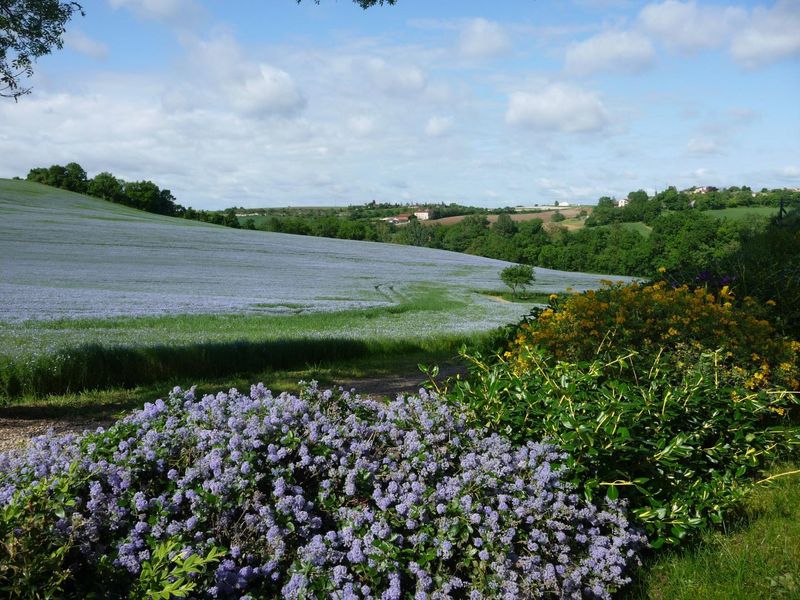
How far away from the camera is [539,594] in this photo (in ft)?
8.79

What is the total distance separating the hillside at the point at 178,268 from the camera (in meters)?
13.8

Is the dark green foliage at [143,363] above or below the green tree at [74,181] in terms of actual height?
below

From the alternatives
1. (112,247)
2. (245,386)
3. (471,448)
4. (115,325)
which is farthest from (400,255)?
(471,448)

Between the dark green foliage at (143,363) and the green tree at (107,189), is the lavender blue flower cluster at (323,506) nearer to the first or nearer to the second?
the dark green foliage at (143,363)

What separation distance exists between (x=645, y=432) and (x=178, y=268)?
1878 cm

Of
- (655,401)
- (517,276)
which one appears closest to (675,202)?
(517,276)

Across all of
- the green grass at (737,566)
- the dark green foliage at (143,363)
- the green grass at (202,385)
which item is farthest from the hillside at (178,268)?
the green grass at (737,566)

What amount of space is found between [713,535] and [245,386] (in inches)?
220

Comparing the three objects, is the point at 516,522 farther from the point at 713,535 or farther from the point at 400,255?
the point at 400,255

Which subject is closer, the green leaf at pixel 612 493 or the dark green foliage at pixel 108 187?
the green leaf at pixel 612 493

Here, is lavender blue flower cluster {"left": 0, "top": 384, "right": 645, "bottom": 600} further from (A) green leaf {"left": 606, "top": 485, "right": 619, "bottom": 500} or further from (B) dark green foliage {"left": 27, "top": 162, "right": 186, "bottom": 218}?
(B) dark green foliage {"left": 27, "top": 162, "right": 186, "bottom": 218}

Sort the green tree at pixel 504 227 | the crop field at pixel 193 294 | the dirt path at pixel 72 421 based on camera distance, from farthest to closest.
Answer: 1. the green tree at pixel 504 227
2. the crop field at pixel 193 294
3. the dirt path at pixel 72 421

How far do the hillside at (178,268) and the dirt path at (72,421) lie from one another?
5.02 metres

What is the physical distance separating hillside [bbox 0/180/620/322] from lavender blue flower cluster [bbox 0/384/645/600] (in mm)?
9049
